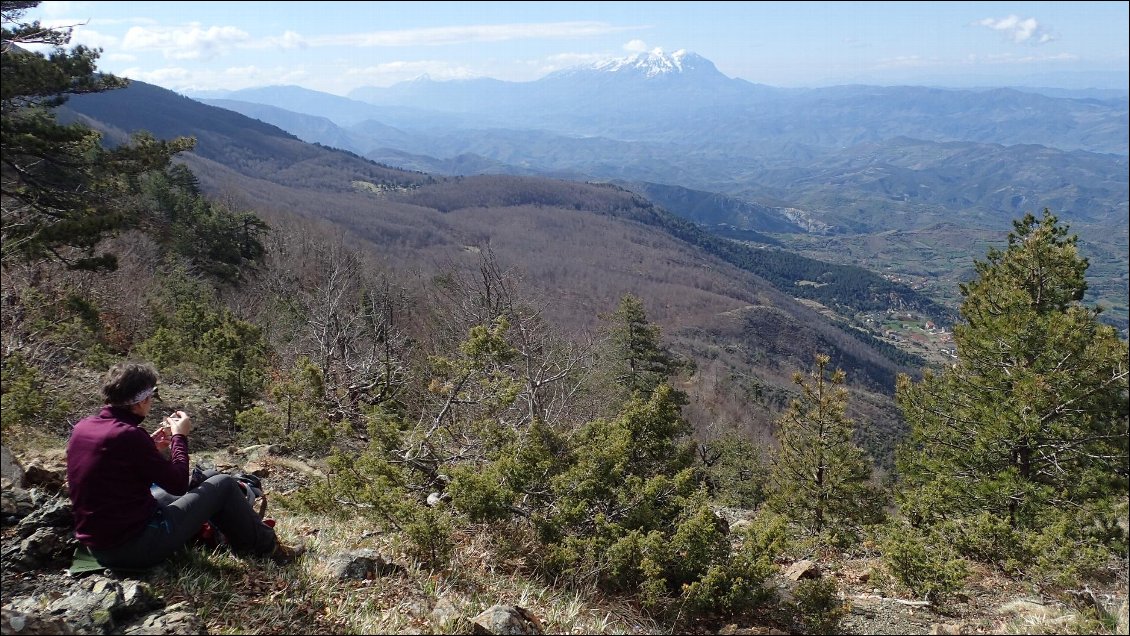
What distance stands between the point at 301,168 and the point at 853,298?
585ft

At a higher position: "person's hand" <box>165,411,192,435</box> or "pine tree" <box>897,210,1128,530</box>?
"person's hand" <box>165,411,192,435</box>

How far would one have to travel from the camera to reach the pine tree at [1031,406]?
8.59 meters

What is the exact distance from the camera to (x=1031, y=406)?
8586 millimetres

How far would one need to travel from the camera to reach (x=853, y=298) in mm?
164375

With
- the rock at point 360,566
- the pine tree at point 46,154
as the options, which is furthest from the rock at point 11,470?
the pine tree at point 46,154

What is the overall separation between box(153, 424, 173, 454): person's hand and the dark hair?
638mm

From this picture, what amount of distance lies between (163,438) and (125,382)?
79 cm

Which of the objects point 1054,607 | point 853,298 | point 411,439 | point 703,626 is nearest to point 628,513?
point 703,626

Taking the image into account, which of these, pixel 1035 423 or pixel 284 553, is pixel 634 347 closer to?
pixel 1035 423

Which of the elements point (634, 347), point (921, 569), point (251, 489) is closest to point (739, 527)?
point (921, 569)

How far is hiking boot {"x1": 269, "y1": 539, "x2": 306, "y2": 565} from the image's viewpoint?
463cm

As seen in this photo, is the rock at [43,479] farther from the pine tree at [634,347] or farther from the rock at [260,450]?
the pine tree at [634,347]

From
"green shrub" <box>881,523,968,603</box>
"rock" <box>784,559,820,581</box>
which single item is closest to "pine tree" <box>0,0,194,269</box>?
"rock" <box>784,559,820,581</box>

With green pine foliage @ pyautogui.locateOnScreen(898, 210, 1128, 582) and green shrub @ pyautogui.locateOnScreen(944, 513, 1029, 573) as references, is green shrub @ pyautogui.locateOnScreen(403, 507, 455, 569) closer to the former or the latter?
green pine foliage @ pyautogui.locateOnScreen(898, 210, 1128, 582)
